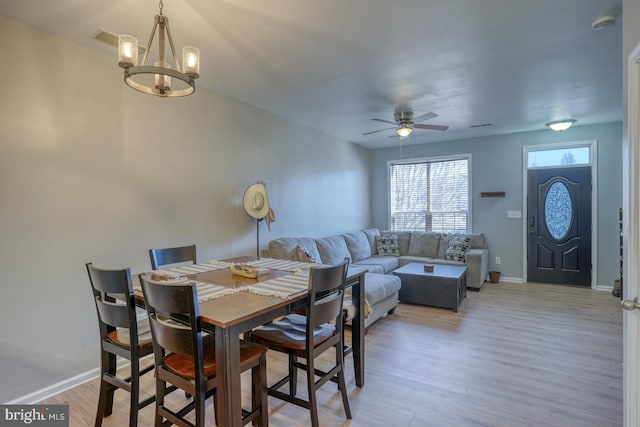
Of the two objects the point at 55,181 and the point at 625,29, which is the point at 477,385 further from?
the point at 55,181

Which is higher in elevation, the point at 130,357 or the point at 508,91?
the point at 508,91

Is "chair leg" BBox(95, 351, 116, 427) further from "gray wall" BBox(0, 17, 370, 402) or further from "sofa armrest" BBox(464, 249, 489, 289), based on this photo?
"sofa armrest" BBox(464, 249, 489, 289)

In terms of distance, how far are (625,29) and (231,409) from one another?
2561 millimetres

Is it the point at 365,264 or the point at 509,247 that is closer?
the point at 365,264

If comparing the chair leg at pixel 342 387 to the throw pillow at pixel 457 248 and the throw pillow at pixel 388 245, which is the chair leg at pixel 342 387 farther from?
the throw pillow at pixel 388 245

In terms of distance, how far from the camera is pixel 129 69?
158 cm

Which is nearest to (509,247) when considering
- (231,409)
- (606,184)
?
(606,184)

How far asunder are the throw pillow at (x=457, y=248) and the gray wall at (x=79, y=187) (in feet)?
12.1

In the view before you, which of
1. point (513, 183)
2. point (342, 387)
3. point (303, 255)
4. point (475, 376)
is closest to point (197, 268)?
point (342, 387)

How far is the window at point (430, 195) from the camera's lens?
20.1 ft

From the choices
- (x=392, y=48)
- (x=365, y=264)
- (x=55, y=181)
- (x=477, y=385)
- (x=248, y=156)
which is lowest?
(x=477, y=385)

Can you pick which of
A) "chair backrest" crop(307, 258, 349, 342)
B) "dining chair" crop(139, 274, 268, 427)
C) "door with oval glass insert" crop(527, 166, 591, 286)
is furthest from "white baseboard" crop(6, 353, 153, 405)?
"door with oval glass insert" crop(527, 166, 591, 286)

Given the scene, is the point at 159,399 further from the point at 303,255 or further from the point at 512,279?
the point at 512,279

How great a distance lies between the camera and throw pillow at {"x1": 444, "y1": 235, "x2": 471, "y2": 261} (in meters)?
5.43
